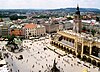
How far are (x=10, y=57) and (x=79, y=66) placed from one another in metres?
19.6

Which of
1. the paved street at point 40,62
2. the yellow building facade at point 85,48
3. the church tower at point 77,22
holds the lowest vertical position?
the paved street at point 40,62

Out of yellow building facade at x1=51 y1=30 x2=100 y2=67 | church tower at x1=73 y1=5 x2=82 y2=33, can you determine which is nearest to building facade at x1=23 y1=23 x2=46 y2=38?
church tower at x1=73 y1=5 x2=82 y2=33

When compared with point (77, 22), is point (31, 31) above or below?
below

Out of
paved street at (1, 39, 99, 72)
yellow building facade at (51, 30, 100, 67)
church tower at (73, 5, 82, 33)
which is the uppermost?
church tower at (73, 5, 82, 33)

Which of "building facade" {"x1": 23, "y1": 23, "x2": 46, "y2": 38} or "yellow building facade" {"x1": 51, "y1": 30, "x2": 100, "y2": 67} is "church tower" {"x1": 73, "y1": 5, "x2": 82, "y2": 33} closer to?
"yellow building facade" {"x1": 51, "y1": 30, "x2": 100, "y2": 67}

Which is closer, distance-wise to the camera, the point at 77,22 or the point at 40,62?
the point at 40,62

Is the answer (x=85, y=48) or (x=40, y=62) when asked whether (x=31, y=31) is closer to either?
(x=40, y=62)

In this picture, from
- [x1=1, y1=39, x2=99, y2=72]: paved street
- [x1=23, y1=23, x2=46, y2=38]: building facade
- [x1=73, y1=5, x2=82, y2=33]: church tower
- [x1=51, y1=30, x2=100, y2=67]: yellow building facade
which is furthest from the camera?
[x1=23, y1=23, x2=46, y2=38]: building facade

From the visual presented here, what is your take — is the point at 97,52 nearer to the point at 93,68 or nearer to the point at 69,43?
the point at 93,68

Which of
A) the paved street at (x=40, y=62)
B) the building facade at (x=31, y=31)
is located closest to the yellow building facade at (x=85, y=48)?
the paved street at (x=40, y=62)

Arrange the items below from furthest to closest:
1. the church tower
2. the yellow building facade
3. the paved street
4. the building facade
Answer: the building facade → the church tower → the yellow building facade → the paved street

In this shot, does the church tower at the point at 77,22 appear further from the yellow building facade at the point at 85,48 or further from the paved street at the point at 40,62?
the paved street at the point at 40,62

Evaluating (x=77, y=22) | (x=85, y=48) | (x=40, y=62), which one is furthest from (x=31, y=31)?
(x=85, y=48)

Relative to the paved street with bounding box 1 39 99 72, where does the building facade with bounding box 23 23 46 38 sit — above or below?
above
